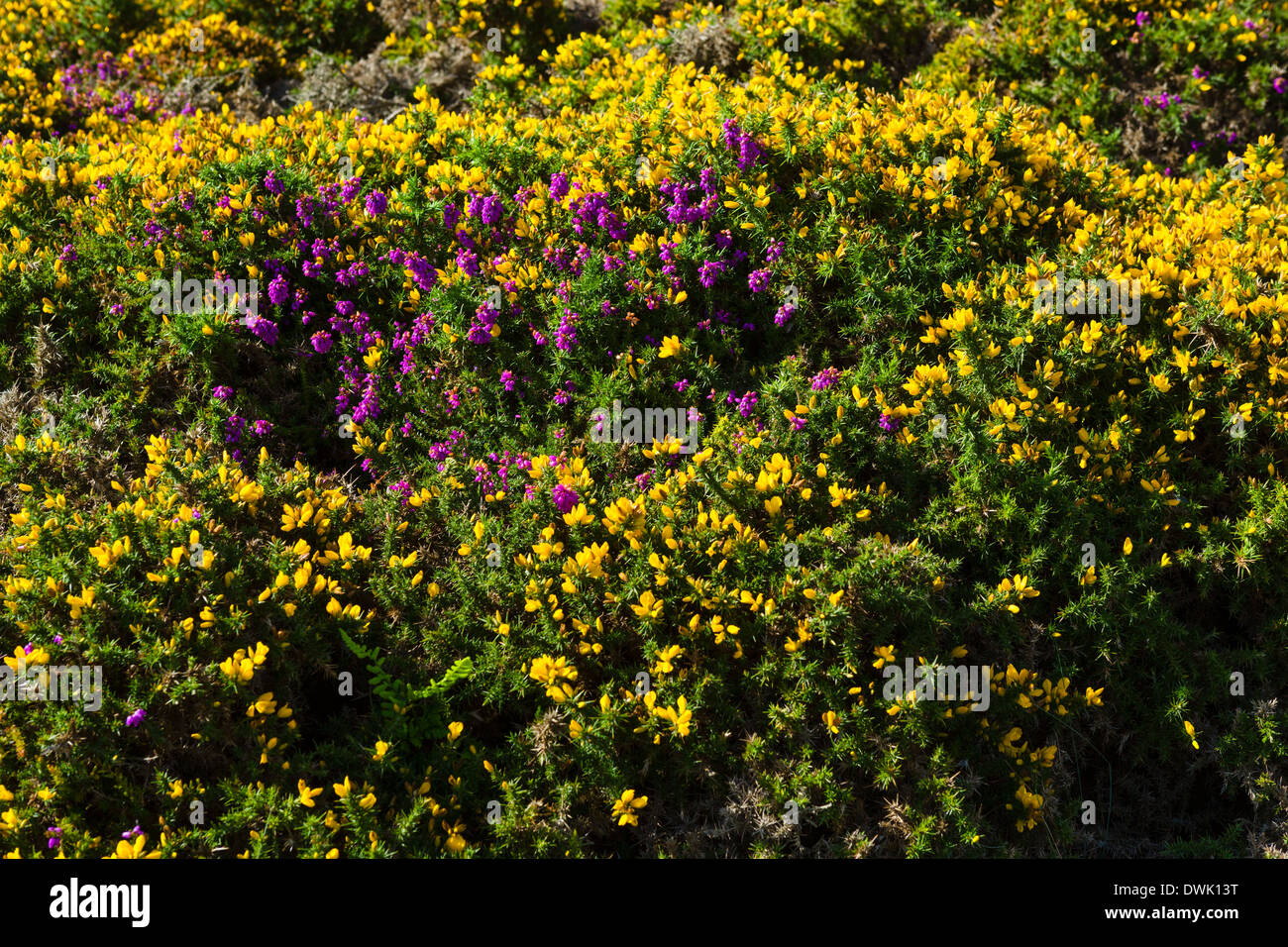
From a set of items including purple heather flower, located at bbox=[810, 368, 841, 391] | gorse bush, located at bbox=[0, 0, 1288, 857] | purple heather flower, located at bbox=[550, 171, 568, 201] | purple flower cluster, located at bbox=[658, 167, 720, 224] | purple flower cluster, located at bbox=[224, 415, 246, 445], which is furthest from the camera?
purple heather flower, located at bbox=[550, 171, 568, 201]

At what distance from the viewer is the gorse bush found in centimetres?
385

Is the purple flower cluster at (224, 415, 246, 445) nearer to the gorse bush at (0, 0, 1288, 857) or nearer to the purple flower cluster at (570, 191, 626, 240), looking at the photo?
the gorse bush at (0, 0, 1288, 857)

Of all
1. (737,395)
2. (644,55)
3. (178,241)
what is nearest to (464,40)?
(644,55)

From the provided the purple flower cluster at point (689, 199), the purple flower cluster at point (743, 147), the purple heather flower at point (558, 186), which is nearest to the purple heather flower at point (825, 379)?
the purple flower cluster at point (689, 199)

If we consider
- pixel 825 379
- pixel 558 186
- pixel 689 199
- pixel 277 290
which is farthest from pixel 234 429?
pixel 825 379

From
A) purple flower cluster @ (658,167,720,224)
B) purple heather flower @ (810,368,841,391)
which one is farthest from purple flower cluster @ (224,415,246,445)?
purple heather flower @ (810,368,841,391)

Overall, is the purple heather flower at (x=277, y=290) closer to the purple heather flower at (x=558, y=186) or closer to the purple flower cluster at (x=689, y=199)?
the purple heather flower at (x=558, y=186)

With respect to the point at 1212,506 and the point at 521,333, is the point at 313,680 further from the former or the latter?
the point at 1212,506

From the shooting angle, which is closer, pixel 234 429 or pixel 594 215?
pixel 234 429

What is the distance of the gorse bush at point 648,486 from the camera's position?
151 inches

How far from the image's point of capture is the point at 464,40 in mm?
7961

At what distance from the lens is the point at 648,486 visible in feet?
15.4

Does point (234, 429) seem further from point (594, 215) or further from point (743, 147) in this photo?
point (743, 147)

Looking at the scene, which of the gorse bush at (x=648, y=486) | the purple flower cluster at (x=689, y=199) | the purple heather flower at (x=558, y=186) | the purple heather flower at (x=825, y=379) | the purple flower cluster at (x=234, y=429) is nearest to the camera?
the gorse bush at (x=648, y=486)
